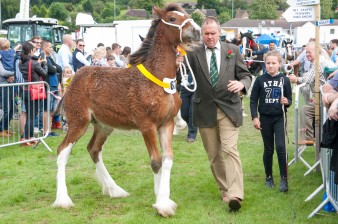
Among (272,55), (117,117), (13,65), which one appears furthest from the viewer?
(13,65)

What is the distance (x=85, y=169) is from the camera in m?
9.65

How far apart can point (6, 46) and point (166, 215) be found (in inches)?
327

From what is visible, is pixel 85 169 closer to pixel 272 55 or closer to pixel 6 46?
pixel 272 55

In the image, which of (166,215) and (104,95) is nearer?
(166,215)

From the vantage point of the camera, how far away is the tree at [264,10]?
122 meters

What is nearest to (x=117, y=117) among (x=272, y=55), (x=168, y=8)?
(x=168, y=8)

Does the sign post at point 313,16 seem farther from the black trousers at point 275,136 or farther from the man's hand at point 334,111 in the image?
the man's hand at point 334,111

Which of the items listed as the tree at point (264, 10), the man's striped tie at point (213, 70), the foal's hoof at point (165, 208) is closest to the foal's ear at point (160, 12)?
the man's striped tie at point (213, 70)

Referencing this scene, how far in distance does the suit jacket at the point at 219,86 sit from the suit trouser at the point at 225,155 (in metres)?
A: 0.10

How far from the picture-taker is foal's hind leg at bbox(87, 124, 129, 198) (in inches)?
305

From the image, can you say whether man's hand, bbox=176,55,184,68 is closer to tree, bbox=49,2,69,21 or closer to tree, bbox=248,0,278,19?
tree, bbox=49,2,69,21

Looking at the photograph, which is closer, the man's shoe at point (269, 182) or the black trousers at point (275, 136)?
the black trousers at point (275, 136)

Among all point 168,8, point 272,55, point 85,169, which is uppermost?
point 168,8

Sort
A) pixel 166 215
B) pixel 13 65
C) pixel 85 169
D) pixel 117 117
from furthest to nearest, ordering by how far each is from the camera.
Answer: pixel 13 65 < pixel 85 169 < pixel 117 117 < pixel 166 215
